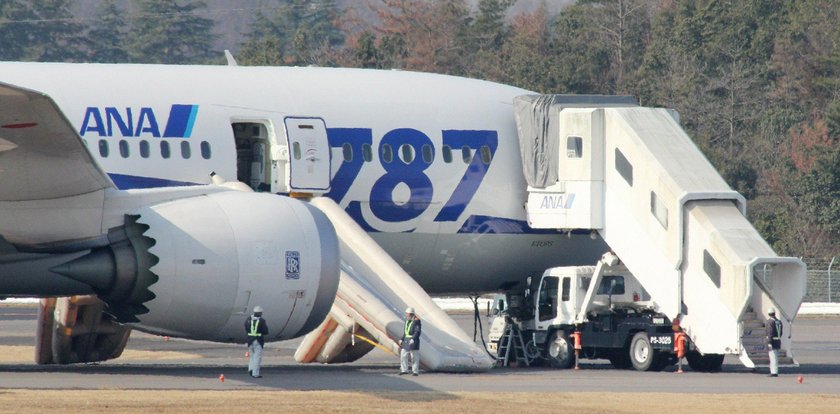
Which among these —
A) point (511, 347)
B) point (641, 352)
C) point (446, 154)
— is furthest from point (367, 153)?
point (641, 352)

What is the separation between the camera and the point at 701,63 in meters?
77.9

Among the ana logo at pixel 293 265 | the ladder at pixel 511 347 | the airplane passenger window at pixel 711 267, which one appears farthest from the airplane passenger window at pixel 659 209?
the ana logo at pixel 293 265

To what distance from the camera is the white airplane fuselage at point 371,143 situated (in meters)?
26.0

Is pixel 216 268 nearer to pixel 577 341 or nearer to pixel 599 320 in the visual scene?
pixel 577 341

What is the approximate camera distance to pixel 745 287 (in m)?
26.9

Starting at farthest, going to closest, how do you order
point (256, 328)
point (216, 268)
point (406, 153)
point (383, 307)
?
1. point (406, 153)
2. point (383, 307)
3. point (256, 328)
4. point (216, 268)

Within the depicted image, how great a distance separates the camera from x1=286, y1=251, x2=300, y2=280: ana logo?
2327 cm

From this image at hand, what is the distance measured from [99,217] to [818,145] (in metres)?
46.8

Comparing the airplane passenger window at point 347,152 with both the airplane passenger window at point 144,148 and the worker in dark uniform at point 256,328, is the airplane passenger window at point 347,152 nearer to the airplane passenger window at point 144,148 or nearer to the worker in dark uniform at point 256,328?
the airplane passenger window at point 144,148

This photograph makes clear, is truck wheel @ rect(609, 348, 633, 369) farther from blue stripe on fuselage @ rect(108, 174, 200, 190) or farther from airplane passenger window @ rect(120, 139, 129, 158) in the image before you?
airplane passenger window @ rect(120, 139, 129, 158)

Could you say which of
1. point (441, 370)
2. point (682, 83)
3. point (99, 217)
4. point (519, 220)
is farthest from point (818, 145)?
point (99, 217)

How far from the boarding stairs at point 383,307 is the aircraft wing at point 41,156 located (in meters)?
4.75

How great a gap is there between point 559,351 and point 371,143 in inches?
212

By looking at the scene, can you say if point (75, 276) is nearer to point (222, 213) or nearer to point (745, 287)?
point (222, 213)
